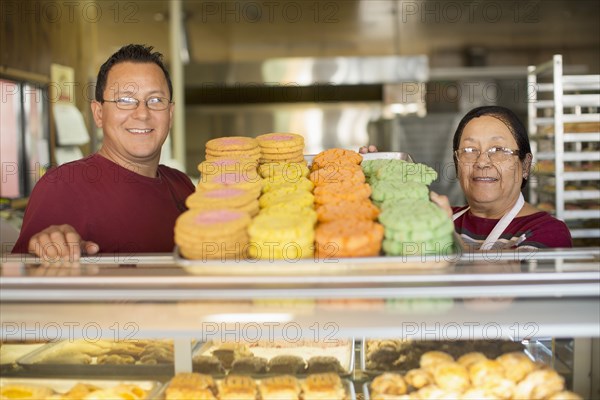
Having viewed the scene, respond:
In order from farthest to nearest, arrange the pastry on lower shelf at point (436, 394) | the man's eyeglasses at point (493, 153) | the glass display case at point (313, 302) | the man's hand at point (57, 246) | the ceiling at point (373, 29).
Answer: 1. the ceiling at point (373, 29)
2. the man's eyeglasses at point (493, 153)
3. the man's hand at point (57, 246)
4. the pastry on lower shelf at point (436, 394)
5. the glass display case at point (313, 302)

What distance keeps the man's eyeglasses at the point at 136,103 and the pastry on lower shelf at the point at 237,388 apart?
130 cm

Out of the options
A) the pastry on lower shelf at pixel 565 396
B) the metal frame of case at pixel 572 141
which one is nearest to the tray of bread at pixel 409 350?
the pastry on lower shelf at pixel 565 396

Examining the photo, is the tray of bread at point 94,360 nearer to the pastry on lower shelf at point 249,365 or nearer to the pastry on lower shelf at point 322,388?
the pastry on lower shelf at point 249,365

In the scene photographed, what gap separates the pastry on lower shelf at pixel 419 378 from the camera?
1816mm

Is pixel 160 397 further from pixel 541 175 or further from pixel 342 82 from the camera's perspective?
pixel 342 82

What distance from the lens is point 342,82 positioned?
9242 mm

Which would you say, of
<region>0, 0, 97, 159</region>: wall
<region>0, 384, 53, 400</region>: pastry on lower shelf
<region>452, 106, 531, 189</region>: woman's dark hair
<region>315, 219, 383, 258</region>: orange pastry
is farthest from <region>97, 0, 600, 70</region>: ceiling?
<region>0, 384, 53, 400</region>: pastry on lower shelf

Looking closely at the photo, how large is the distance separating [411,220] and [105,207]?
1478 millimetres

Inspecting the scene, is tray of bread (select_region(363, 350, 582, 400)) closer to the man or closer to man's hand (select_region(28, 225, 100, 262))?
man's hand (select_region(28, 225, 100, 262))

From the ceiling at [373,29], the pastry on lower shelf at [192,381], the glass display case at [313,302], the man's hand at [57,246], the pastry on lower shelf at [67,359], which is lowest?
the pastry on lower shelf at [192,381]

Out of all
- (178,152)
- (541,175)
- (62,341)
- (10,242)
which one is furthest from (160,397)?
(178,152)

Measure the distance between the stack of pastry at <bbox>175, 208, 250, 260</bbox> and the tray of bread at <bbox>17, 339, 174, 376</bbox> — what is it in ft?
1.11

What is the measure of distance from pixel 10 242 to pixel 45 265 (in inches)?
81.7

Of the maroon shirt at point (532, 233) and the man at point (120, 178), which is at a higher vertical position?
the man at point (120, 178)
